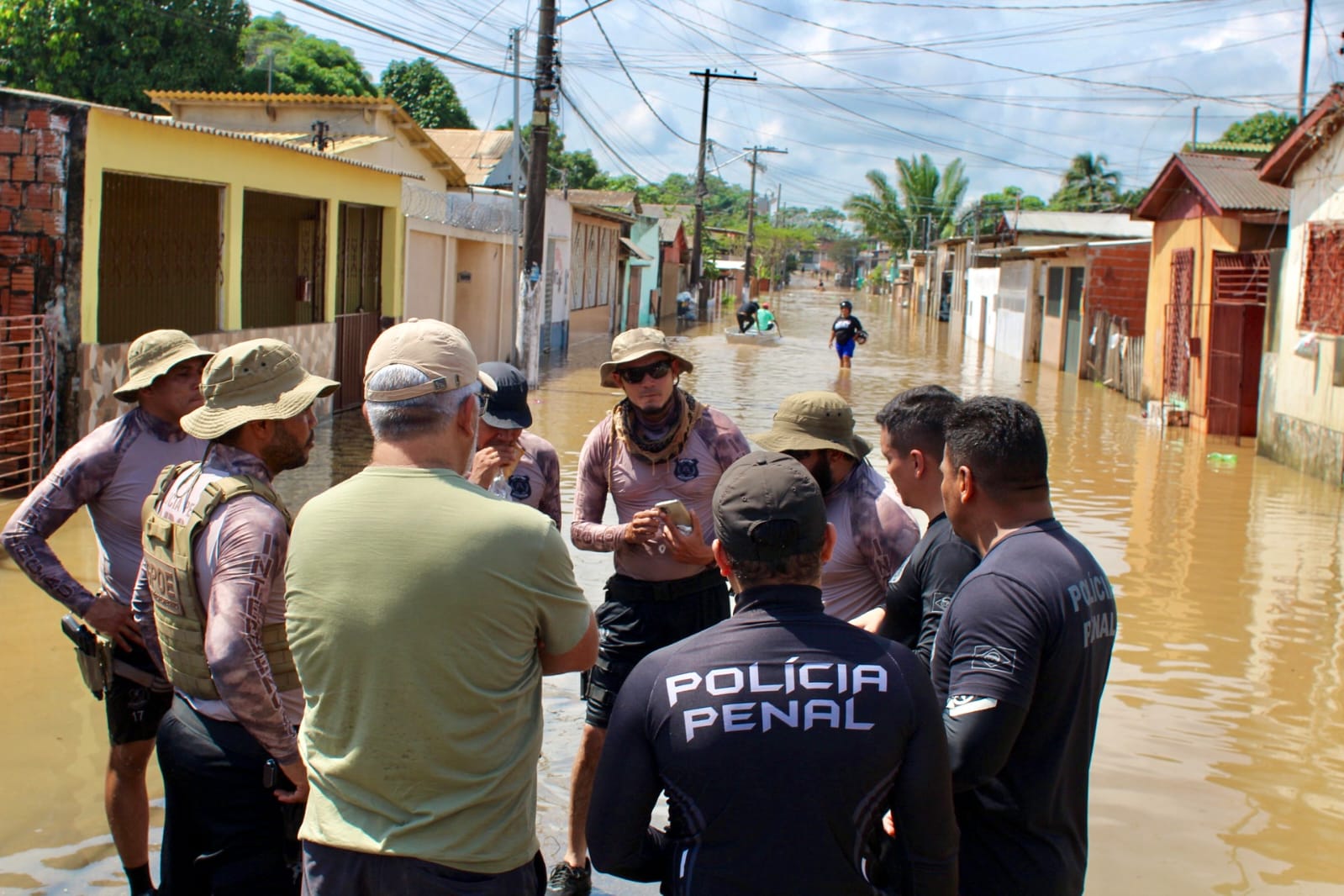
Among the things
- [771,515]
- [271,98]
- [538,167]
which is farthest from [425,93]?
[771,515]

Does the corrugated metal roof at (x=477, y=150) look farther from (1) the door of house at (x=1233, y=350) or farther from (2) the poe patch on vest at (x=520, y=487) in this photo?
(2) the poe patch on vest at (x=520, y=487)

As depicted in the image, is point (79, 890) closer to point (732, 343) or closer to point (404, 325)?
point (404, 325)

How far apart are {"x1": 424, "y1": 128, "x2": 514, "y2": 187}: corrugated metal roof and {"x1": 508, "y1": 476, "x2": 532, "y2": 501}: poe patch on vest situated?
27.6 m

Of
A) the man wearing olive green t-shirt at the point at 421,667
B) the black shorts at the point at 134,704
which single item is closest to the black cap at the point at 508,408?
the black shorts at the point at 134,704

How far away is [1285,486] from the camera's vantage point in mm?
12836

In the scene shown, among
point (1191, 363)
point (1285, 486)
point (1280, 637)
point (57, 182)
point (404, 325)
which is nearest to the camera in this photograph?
point (404, 325)

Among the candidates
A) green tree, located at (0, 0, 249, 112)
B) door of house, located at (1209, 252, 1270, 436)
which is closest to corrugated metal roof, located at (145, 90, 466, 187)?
green tree, located at (0, 0, 249, 112)

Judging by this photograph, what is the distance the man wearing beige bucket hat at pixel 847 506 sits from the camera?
357 cm

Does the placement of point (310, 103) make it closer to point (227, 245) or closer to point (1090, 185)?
point (227, 245)

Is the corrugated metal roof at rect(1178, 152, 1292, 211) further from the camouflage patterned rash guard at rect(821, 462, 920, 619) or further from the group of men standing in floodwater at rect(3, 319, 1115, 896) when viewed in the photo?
the group of men standing in floodwater at rect(3, 319, 1115, 896)

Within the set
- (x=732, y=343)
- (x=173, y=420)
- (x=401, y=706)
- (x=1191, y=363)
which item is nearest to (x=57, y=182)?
(x=173, y=420)

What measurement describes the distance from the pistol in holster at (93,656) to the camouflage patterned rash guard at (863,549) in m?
2.04

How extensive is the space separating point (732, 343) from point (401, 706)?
3095 centimetres

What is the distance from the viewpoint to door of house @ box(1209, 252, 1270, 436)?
16578 mm
